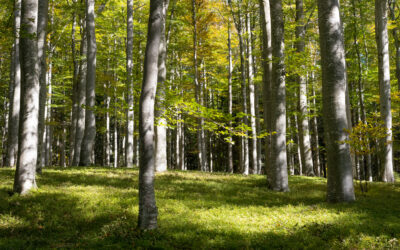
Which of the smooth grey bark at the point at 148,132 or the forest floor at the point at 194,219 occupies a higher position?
the smooth grey bark at the point at 148,132

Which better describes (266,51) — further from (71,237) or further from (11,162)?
(11,162)

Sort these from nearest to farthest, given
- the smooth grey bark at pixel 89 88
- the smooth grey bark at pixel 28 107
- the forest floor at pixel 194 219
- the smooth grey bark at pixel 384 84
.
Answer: the forest floor at pixel 194 219 < the smooth grey bark at pixel 28 107 < the smooth grey bark at pixel 384 84 < the smooth grey bark at pixel 89 88

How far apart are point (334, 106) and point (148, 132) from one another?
5.99 meters

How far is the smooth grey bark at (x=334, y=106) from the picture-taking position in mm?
8273

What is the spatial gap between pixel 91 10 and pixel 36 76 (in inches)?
310

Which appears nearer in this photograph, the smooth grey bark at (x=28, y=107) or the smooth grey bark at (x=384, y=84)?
the smooth grey bark at (x=28, y=107)

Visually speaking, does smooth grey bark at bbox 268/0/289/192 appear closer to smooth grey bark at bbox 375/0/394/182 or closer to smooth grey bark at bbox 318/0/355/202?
smooth grey bark at bbox 318/0/355/202

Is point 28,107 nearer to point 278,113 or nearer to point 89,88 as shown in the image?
point 89,88

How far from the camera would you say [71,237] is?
229 inches

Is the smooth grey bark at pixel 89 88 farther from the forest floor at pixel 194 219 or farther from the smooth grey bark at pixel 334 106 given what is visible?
the smooth grey bark at pixel 334 106

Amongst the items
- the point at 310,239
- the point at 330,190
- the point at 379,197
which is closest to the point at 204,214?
the point at 310,239

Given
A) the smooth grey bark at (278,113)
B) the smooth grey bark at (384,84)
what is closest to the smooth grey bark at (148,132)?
the smooth grey bark at (278,113)

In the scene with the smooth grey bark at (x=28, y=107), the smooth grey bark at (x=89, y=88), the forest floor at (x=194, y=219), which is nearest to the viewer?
the forest floor at (x=194, y=219)

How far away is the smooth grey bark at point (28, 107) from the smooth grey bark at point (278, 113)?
27.8ft
